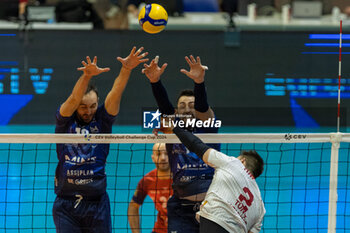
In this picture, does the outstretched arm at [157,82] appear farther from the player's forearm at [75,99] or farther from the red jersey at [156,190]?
the red jersey at [156,190]

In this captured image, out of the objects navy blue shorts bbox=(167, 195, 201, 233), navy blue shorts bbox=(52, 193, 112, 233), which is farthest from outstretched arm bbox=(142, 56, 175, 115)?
navy blue shorts bbox=(52, 193, 112, 233)

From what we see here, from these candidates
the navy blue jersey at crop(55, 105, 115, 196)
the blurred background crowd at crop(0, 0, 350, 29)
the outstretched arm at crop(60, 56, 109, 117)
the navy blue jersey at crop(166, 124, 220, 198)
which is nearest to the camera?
the outstretched arm at crop(60, 56, 109, 117)

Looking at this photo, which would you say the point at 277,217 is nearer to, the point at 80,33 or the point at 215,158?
the point at 215,158

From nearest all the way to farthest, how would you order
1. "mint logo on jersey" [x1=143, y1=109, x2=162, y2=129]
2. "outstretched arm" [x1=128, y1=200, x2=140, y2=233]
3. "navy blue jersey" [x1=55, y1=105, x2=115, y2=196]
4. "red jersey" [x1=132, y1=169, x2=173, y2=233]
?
"navy blue jersey" [x1=55, y1=105, x2=115, y2=196] < "mint logo on jersey" [x1=143, y1=109, x2=162, y2=129] < "outstretched arm" [x1=128, y1=200, x2=140, y2=233] < "red jersey" [x1=132, y1=169, x2=173, y2=233]

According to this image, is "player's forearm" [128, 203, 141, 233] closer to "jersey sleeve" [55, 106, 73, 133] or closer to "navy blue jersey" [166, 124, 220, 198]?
"navy blue jersey" [166, 124, 220, 198]

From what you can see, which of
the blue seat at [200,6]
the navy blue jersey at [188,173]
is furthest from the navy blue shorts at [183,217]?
the blue seat at [200,6]

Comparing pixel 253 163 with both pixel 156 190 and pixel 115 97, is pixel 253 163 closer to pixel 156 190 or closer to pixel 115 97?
pixel 115 97

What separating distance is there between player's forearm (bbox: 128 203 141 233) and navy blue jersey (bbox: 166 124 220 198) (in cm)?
87

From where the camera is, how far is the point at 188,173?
585cm

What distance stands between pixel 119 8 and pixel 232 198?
445 inches

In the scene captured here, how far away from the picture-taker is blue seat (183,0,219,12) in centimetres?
1584

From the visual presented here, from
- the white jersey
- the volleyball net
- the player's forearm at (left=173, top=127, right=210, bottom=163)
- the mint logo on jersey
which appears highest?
the player's forearm at (left=173, top=127, right=210, bottom=163)

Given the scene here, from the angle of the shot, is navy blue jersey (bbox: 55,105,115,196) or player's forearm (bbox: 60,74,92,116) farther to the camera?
navy blue jersey (bbox: 55,105,115,196)

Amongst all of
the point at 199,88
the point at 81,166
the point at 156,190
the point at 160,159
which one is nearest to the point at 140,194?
the point at 156,190
